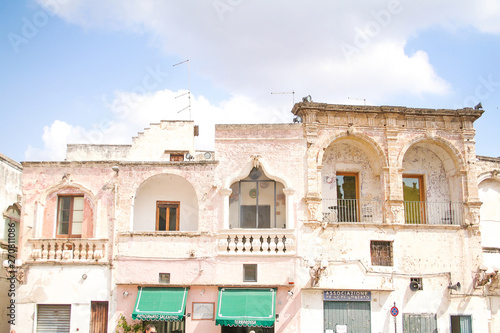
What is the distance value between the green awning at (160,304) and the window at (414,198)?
956 cm

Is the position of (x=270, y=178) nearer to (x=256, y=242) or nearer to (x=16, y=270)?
(x=256, y=242)

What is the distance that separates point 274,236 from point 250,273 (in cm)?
164

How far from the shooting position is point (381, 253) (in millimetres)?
21219

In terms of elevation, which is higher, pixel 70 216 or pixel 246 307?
pixel 70 216

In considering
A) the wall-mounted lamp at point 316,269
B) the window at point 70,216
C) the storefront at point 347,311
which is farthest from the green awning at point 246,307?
the window at point 70,216

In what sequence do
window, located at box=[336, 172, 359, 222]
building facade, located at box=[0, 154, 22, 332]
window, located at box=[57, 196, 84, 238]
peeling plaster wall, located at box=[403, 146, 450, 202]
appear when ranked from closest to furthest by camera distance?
window, located at box=[57, 196, 84, 238], window, located at box=[336, 172, 359, 222], peeling plaster wall, located at box=[403, 146, 450, 202], building facade, located at box=[0, 154, 22, 332]

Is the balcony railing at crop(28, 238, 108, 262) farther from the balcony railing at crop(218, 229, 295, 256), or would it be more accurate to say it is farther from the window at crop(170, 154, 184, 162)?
the window at crop(170, 154, 184, 162)

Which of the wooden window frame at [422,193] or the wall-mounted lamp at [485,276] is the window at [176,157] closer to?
the wooden window frame at [422,193]

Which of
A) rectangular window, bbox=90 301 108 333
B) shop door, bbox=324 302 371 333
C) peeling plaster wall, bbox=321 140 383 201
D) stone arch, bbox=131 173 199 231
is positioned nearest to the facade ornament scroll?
stone arch, bbox=131 173 199 231

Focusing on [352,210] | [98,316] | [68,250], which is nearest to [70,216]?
[68,250]

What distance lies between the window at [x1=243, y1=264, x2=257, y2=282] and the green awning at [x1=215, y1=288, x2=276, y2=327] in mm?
433

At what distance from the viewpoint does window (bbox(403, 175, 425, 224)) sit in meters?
22.7

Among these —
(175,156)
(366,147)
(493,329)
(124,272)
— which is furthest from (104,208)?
(493,329)

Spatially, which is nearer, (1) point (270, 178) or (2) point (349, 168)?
(1) point (270, 178)
